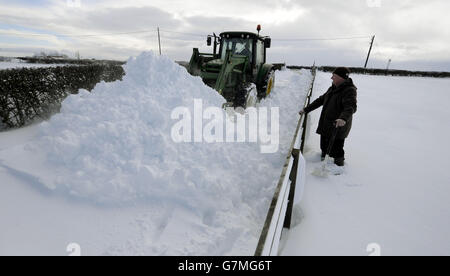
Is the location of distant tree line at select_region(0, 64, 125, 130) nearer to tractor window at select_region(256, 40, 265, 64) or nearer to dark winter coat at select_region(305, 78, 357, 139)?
tractor window at select_region(256, 40, 265, 64)

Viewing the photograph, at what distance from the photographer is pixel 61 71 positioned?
7.19 meters

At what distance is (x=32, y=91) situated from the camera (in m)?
6.21

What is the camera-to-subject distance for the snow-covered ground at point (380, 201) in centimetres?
264

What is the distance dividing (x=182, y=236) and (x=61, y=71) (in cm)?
738

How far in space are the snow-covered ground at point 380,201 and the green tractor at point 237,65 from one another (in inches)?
112

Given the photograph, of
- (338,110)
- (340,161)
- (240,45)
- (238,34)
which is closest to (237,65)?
(240,45)

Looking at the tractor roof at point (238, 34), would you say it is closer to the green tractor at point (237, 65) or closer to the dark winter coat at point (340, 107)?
the green tractor at point (237, 65)

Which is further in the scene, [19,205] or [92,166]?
[92,166]

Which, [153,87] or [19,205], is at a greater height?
[153,87]

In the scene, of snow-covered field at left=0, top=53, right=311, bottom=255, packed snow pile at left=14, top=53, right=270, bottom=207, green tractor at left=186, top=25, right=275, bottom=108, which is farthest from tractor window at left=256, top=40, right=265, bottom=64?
snow-covered field at left=0, top=53, right=311, bottom=255
